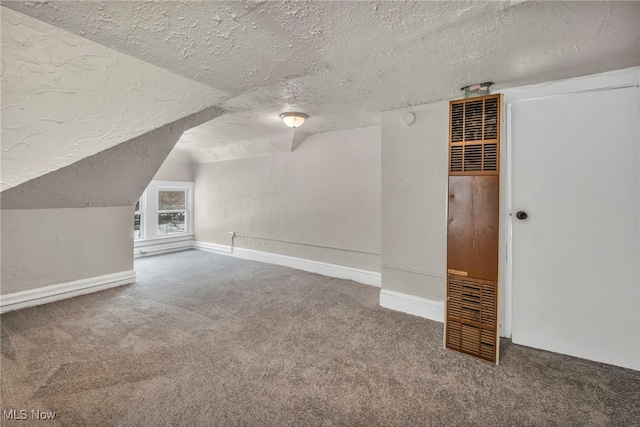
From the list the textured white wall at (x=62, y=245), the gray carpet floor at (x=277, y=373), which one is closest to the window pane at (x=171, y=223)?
the textured white wall at (x=62, y=245)

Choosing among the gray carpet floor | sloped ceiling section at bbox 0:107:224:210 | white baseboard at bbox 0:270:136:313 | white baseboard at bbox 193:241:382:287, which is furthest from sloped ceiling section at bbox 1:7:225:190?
white baseboard at bbox 193:241:382:287

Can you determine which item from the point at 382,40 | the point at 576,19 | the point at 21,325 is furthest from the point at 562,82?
the point at 21,325

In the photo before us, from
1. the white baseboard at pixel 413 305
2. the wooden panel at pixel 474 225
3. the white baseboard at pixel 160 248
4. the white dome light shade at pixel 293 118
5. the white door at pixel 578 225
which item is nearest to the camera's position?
the white door at pixel 578 225

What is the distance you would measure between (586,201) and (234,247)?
4656 millimetres

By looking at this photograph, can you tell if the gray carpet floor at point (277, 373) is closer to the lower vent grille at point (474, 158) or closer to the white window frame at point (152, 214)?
the lower vent grille at point (474, 158)

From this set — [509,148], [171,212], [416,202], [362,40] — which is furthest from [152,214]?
[509,148]

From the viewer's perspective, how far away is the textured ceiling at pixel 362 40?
3.76 ft

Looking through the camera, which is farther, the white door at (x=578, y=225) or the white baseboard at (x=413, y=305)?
the white baseboard at (x=413, y=305)

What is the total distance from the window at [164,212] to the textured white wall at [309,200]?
62 centimetres

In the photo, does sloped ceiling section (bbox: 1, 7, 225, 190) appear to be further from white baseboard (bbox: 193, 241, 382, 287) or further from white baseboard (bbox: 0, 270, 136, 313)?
white baseboard (bbox: 193, 241, 382, 287)

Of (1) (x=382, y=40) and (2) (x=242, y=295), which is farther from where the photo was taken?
(2) (x=242, y=295)

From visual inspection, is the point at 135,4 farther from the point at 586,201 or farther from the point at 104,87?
the point at 586,201

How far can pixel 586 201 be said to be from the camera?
1.81 m

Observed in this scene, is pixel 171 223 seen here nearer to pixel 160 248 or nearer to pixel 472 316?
pixel 160 248
